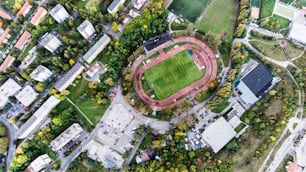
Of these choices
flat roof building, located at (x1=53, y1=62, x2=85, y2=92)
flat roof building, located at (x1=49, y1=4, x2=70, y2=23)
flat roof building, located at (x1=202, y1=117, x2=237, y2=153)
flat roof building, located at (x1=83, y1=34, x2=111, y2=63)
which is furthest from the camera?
flat roof building, located at (x1=49, y1=4, x2=70, y2=23)

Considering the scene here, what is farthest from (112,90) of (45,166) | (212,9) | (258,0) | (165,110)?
(258,0)

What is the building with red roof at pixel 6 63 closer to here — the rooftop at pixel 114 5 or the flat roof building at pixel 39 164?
the flat roof building at pixel 39 164

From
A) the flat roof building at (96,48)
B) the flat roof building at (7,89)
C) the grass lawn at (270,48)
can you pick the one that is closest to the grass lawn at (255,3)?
the grass lawn at (270,48)

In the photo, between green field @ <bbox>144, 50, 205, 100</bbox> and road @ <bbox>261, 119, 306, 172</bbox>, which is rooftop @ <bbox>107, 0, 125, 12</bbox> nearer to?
green field @ <bbox>144, 50, 205, 100</bbox>

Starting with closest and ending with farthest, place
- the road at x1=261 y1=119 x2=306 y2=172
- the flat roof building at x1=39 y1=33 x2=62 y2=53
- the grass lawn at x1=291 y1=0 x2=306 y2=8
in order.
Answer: the road at x1=261 y1=119 x2=306 y2=172 < the flat roof building at x1=39 y1=33 x2=62 y2=53 < the grass lawn at x1=291 y1=0 x2=306 y2=8

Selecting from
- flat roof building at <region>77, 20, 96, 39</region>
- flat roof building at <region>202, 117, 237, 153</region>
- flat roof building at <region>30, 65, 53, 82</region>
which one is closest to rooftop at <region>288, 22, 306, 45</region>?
flat roof building at <region>202, 117, 237, 153</region>

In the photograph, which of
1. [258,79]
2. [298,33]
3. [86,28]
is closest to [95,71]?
[86,28]

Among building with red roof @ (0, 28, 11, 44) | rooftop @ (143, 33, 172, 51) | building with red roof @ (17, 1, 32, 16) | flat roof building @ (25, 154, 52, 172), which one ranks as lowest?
flat roof building @ (25, 154, 52, 172)

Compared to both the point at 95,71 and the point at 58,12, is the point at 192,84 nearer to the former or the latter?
the point at 95,71
